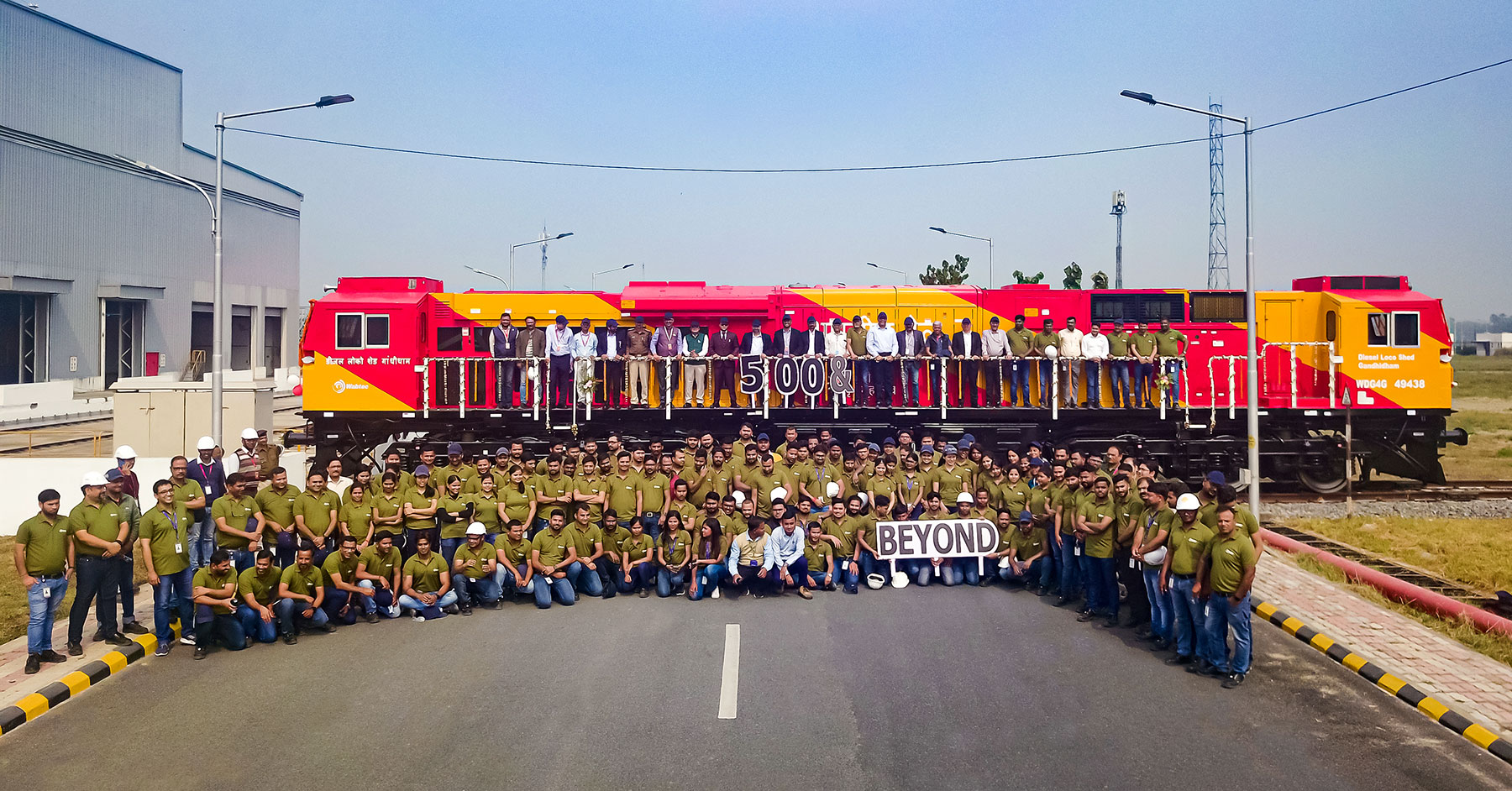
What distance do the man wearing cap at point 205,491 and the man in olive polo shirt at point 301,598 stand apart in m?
1.41

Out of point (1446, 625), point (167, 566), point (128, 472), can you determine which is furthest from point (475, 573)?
point (1446, 625)

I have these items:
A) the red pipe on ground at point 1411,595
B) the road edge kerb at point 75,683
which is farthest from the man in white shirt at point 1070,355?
the road edge kerb at point 75,683

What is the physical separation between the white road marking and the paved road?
0.09 m

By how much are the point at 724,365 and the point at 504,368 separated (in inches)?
164

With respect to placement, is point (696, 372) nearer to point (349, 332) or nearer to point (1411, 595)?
point (349, 332)

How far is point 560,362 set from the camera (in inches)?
743

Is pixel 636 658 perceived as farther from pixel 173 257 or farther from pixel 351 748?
pixel 173 257

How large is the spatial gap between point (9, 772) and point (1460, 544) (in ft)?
59.3

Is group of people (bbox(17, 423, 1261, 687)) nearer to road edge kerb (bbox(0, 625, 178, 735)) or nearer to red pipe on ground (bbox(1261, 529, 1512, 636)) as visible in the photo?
road edge kerb (bbox(0, 625, 178, 735))

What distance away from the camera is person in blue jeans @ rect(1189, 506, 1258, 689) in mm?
9047

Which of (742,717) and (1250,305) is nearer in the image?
(742,717)

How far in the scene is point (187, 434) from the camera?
24.4m

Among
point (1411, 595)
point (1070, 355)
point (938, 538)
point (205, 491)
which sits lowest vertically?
point (1411, 595)

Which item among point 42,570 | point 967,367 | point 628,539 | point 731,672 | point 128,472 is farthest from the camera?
point 967,367
